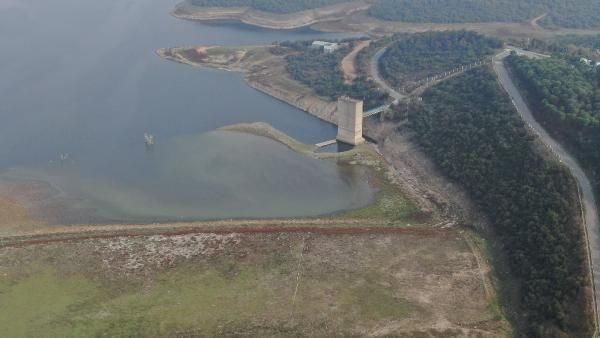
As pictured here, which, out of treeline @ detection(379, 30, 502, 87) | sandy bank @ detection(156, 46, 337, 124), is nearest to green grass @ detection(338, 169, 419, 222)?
sandy bank @ detection(156, 46, 337, 124)

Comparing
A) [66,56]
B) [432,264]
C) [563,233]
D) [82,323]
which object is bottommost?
[82,323]

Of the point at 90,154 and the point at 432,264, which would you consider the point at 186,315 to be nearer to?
the point at 432,264

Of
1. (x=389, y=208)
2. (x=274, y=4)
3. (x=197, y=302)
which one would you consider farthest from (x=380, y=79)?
(x=274, y=4)

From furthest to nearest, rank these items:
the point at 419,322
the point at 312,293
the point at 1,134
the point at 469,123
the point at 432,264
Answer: the point at 1,134, the point at 469,123, the point at 432,264, the point at 312,293, the point at 419,322

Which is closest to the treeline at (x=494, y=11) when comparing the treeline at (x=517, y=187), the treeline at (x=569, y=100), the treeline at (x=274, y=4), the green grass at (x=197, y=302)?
the treeline at (x=274, y=4)

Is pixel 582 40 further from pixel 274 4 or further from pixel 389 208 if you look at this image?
pixel 274 4

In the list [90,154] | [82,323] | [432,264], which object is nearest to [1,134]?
[90,154]
